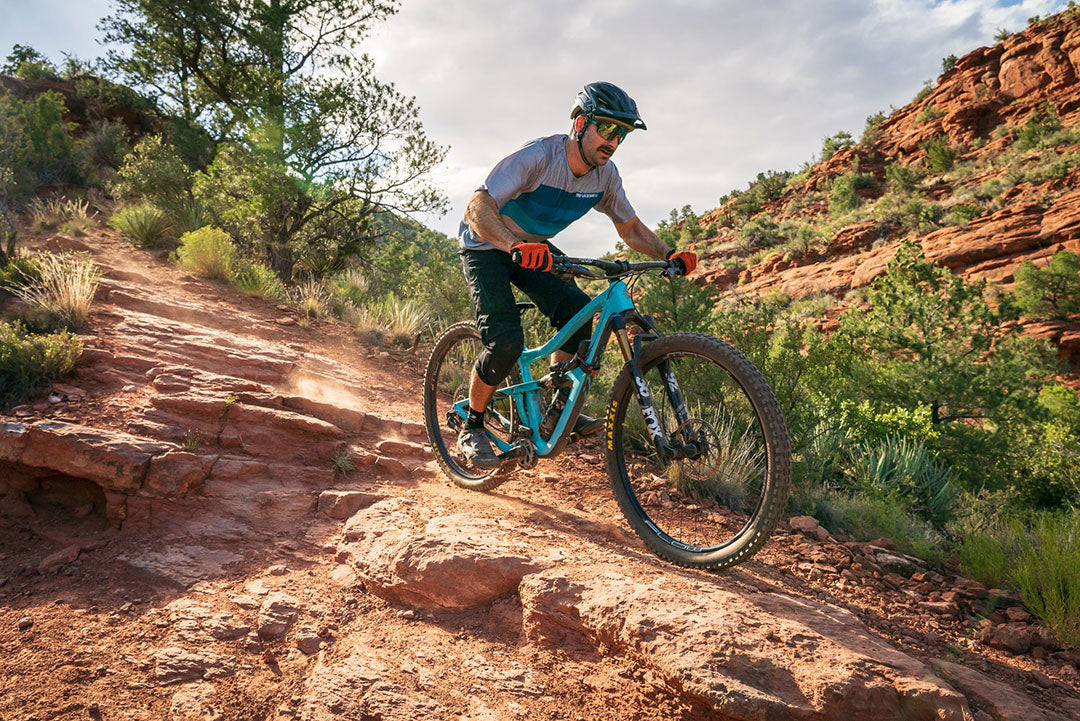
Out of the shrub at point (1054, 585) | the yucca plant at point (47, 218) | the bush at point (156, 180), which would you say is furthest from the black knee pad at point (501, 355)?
the yucca plant at point (47, 218)

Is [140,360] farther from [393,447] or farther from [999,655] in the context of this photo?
[999,655]

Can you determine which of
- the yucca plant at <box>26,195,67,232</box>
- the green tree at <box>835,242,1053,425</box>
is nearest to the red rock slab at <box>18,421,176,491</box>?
the green tree at <box>835,242,1053,425</box>

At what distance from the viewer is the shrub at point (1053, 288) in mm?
20297

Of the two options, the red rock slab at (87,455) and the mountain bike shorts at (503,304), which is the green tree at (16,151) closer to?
the red rock slab at (87,455)

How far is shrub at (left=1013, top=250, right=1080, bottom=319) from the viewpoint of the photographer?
2030 cm

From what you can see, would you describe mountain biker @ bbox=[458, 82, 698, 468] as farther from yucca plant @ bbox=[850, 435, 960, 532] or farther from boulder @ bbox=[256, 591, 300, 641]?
yucca plant @ bbox=[850, 435, 960, 532]

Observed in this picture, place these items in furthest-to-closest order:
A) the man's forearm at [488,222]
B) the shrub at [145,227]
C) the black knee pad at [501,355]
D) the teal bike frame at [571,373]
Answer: the shrub at [145,227], the black knee pad at [501,355], the man's forearm at [488,222], the teal bike frame at [571,373]

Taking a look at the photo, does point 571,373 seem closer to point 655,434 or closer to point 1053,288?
point 655,434

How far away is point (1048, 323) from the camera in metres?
20.4

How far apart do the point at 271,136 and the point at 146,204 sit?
342cm

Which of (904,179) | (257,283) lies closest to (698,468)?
(257,283)

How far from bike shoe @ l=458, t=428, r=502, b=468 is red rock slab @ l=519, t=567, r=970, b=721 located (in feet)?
3.78

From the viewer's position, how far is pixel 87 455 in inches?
128

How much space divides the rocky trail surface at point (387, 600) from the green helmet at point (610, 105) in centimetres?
229
